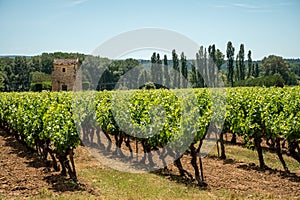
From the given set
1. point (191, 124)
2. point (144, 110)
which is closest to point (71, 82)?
point (144, 110)

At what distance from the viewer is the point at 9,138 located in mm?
18156

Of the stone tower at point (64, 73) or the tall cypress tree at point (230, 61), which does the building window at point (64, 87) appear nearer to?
the stone tower at point (64, 73)

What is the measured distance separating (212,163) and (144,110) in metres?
3.44

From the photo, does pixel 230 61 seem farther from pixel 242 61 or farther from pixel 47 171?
pixel 47 171

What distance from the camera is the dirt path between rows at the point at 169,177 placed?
874 centimetres

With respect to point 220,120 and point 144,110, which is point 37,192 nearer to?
point 144,110

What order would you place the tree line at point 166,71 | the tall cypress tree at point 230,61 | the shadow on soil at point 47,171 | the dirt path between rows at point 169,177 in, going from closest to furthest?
the dirt path between rows at point 169,177
the shadow on soil at point 47,171
the tree line at point 166,71
the tall cypress tree at point 230,61

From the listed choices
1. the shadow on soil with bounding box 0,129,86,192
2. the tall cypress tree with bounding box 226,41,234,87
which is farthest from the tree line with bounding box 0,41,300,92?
the shadow on soil with bounding box 0,129,86,192

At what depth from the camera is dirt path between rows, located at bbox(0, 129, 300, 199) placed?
8.74m

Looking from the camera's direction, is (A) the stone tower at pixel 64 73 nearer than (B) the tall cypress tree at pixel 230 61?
Yes

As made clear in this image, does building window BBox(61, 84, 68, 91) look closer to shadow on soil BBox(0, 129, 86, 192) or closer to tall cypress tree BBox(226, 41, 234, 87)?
shadow on soil BBox(0, 129, 86, 192)

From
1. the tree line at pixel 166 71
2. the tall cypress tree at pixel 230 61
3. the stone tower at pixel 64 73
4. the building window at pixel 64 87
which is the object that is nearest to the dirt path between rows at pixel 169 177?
the tree line at pixel 166 71

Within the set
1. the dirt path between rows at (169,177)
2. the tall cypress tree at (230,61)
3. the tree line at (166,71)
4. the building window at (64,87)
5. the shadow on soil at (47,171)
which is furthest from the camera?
the tall cypress tree at (230,61)

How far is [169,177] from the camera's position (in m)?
10.5
